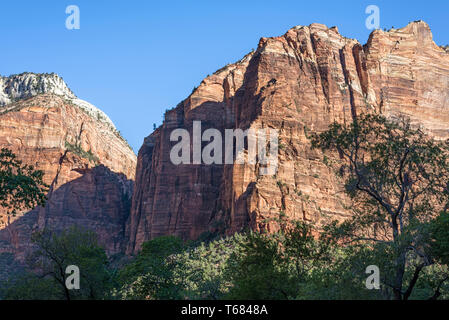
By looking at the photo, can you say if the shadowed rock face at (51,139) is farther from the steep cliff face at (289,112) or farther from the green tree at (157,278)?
the green tree at (157,278)

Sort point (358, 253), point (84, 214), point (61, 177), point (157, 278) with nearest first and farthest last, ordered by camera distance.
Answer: point (358, 253) → point (157, 278) → point (61, 177) → point (84, 214)

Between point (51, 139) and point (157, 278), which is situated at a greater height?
point (51, 139)

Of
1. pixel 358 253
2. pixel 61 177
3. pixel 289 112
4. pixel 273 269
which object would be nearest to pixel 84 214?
pixel 61 177

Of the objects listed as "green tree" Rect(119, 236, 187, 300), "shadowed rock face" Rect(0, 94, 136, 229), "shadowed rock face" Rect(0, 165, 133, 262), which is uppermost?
"shadowed rock face" Rect(0, 94, 136, 229)

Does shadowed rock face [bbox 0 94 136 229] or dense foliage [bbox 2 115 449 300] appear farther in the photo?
shadowed rock face [bbox 0 94 136 229]

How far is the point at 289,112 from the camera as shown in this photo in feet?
362

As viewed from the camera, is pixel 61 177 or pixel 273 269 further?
pixel 61 177

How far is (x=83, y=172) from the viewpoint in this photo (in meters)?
162

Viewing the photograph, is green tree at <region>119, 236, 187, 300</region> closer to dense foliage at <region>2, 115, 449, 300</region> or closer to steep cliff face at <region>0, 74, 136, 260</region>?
dense foliage at <region>2, 115, 449, 300</region>

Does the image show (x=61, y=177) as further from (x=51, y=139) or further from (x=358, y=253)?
(x=358, y=253)

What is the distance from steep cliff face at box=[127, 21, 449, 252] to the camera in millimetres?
102500

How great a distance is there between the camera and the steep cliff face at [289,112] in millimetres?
102500

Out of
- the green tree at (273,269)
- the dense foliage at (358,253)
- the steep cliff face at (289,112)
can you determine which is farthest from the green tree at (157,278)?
the steep cliff face at (289,112)

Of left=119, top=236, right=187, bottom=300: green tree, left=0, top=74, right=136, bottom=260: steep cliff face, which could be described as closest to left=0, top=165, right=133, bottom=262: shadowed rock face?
left=0, top=74, right=136, bottom=260: steep cliff face
